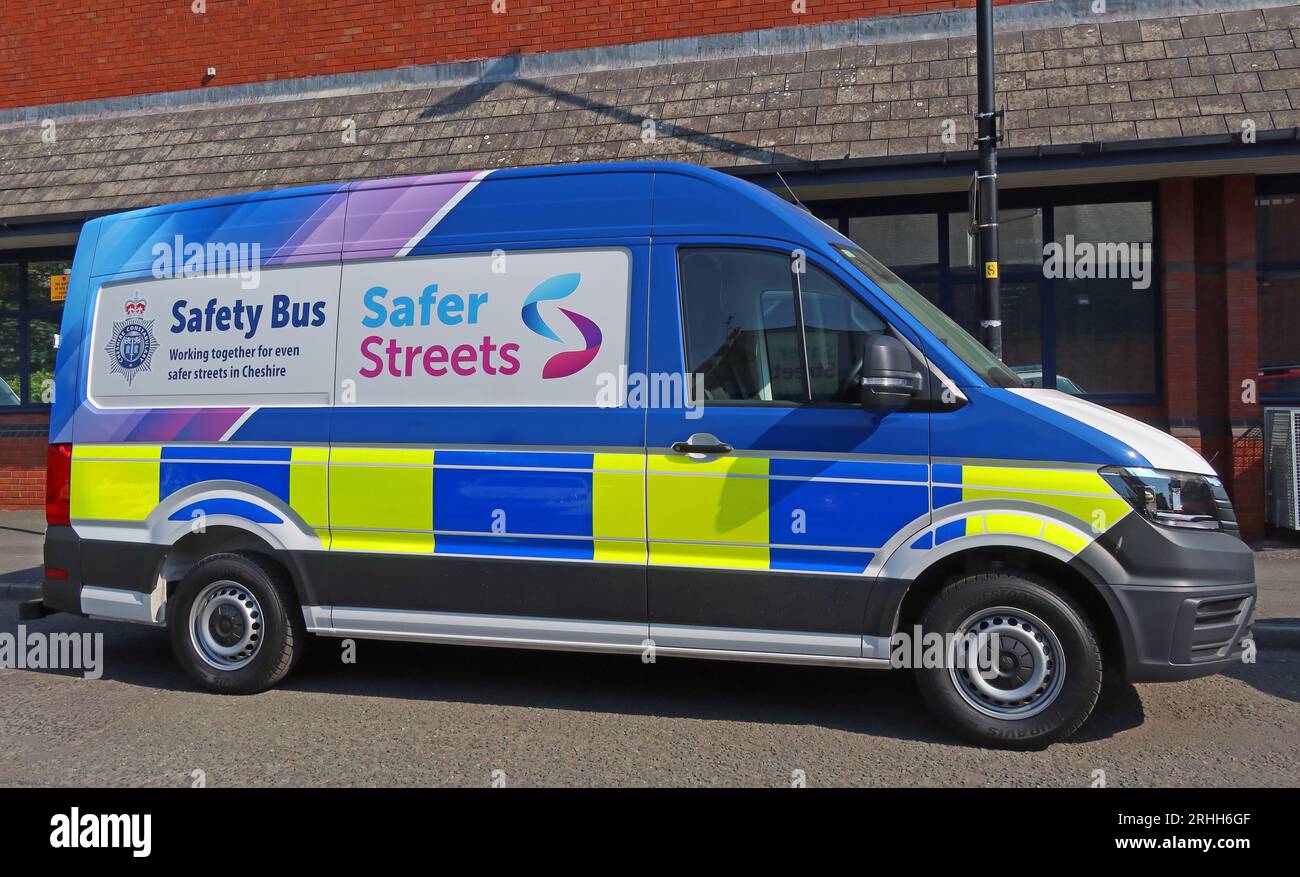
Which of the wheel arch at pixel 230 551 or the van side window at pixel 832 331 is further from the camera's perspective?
the wheel arch at pixel 230 551

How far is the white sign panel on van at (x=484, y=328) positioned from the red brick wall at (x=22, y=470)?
9605 mm

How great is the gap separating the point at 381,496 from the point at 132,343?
5.86 ft

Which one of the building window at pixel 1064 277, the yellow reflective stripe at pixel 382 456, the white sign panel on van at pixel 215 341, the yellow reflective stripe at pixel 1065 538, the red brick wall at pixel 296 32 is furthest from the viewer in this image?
the red brick wall at pixel 296 32

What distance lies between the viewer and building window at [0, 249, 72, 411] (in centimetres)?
1366

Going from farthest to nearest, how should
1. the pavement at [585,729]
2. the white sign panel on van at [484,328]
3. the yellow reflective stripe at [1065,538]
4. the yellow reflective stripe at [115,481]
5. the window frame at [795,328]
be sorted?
the yellow reflective stripe at [115,481]
the white sign panel on van at [484,328]
the window frame at [795,328]
the yellow reflective stripe at [1065,538]
the pavement at [585,729]

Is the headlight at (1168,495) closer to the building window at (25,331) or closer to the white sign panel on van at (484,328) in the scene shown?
the white sign panel on van at (484,328)

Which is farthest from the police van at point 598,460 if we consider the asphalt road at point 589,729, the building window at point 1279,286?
the building window at point 1279,286

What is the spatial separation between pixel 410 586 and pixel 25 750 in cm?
178

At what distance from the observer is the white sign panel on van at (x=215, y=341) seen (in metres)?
5.56

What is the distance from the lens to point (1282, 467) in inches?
376

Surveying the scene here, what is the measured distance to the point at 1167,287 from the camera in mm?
10047
